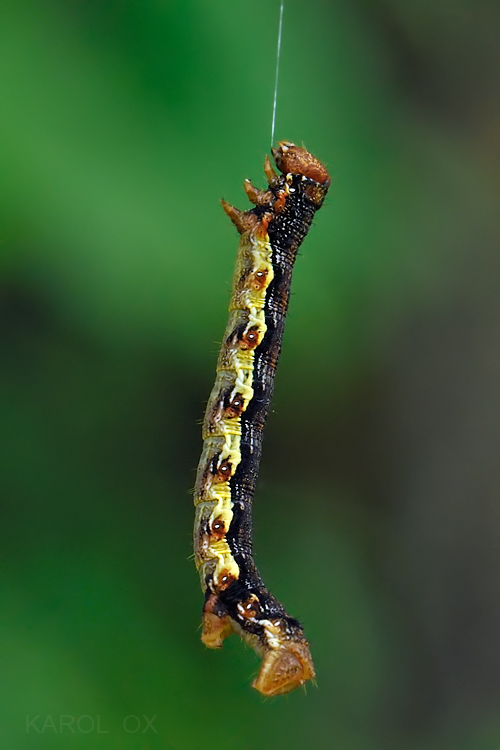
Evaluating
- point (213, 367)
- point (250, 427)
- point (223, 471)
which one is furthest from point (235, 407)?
point (213, 367)

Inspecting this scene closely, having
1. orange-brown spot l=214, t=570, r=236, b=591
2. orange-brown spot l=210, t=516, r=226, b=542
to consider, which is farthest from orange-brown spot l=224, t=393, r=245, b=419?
orange-brown spot l=214, t=570, r=236, b=591

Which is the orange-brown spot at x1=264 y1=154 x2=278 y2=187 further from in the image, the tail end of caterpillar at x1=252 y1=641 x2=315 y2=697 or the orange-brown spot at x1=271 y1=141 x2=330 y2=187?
the tail end of caterpillar at x1=252 y1=641 x2=315 y2=697

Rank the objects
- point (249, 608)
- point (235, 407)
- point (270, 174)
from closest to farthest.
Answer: point (249, 608) < point (235, 407) < point (270, 174)

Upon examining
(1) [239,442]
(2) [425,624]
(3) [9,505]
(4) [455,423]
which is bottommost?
(2) [425,624]

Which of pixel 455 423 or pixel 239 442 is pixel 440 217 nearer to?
pixel 455 423

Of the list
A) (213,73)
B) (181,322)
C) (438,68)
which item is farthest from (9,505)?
(438,68)

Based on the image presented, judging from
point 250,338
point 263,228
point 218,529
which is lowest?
point 218,529

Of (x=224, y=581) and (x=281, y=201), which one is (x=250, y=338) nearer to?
(x=281, y=201)

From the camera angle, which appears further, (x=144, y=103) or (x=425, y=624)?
(x=425, y=624)
